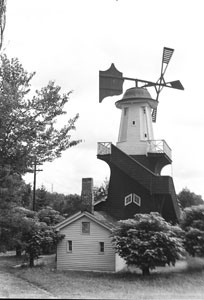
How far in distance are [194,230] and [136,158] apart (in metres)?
7.72

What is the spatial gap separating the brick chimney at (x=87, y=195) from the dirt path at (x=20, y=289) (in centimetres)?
724

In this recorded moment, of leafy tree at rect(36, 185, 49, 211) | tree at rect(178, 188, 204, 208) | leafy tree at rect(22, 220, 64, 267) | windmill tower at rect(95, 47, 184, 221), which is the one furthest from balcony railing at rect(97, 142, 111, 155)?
tree at rect(178, 188, 204, 208)

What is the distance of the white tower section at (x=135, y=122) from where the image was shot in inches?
1167

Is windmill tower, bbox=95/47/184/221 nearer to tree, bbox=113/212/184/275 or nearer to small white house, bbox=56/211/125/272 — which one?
small white house, bbox=56/211/125/272

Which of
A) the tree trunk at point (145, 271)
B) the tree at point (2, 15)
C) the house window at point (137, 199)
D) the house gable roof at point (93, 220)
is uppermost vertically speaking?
the tree at point (2, 15)

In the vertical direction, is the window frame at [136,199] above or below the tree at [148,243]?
above

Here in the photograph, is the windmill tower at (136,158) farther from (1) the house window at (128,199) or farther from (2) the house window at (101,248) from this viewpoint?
(2) the house window at (101,248)

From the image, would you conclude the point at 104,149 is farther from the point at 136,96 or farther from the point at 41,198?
the point at 41,198

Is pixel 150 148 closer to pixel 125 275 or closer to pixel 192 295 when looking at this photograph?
pixel 125 275

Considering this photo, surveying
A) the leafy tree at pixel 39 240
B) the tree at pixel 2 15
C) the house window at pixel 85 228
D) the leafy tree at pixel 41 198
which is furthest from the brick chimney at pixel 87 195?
the leafy tree at pixel 41 198

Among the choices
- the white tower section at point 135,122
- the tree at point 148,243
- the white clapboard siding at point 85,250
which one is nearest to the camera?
the tree at point 148,243

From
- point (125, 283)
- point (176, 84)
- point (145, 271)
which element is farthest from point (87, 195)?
point (176, 84)

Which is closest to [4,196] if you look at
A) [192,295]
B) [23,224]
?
[23,224]

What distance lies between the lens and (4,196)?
1506cm
